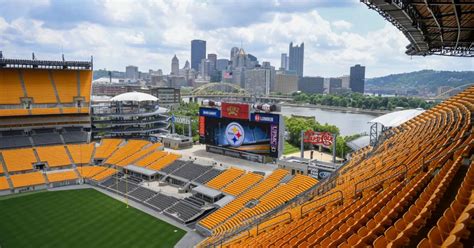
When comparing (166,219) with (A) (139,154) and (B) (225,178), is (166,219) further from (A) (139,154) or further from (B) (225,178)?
(A) (139,154)

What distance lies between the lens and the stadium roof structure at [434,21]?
1353 cm

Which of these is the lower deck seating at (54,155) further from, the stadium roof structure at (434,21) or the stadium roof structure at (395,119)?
the stadium roof structure at (434,21)

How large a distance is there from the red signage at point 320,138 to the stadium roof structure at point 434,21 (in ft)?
43.2

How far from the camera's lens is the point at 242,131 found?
38469 millimetres

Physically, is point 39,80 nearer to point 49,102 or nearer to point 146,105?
point 49,102

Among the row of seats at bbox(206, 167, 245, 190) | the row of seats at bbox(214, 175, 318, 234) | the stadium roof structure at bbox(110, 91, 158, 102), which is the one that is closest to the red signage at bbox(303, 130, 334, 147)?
the row of seats at bbox(214, 175, 318, 234)

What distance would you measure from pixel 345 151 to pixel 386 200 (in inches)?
1660

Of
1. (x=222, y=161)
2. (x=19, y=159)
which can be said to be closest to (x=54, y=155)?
(x=19, y=159)

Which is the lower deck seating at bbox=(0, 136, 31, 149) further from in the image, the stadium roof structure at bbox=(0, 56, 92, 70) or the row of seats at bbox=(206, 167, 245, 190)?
the row of seats at bbox=(206, 167, 245, 190)

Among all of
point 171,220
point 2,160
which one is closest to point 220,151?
point 171,220

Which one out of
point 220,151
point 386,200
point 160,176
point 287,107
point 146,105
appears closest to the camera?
point 386,200

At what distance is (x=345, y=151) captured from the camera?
168ft

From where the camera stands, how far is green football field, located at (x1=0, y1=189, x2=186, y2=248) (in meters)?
26.0

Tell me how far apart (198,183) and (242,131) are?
738 cm
